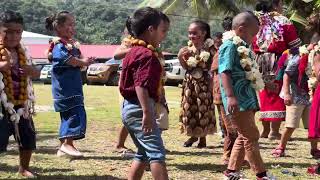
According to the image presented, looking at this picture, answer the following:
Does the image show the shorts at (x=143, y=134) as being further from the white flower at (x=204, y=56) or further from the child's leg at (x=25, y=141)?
the white flower at (x=204, y=56)

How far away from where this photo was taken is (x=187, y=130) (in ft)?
26.9

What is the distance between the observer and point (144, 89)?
4.52m

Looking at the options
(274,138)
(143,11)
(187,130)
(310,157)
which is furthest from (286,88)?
(143,11)

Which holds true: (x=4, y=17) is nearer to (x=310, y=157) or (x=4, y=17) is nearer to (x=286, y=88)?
(x=286, y=88)

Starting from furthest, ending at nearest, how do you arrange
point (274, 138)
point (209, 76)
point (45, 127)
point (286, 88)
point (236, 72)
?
point (45, 127) < point (274, 138) < point (209, 76) < point (286, 88) < point (236, 72)

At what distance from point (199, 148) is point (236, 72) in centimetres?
298

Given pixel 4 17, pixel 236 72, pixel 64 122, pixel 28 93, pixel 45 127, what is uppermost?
pixel 4 17

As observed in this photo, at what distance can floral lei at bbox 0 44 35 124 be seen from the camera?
5512mm

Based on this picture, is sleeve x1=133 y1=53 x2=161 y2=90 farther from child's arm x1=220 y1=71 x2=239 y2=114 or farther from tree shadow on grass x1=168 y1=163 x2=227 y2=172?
tree shadow on grass x1=168 y1=163 x2=227 y2=172

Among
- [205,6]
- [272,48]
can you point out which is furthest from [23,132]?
[205,6]

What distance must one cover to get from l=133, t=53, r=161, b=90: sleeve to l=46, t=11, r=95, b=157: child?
251 cm

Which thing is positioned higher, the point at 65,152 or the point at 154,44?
the point at 154,44

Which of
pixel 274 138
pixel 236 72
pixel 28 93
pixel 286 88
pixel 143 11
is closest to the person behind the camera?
pixel 143 11

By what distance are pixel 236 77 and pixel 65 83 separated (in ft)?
8.00
